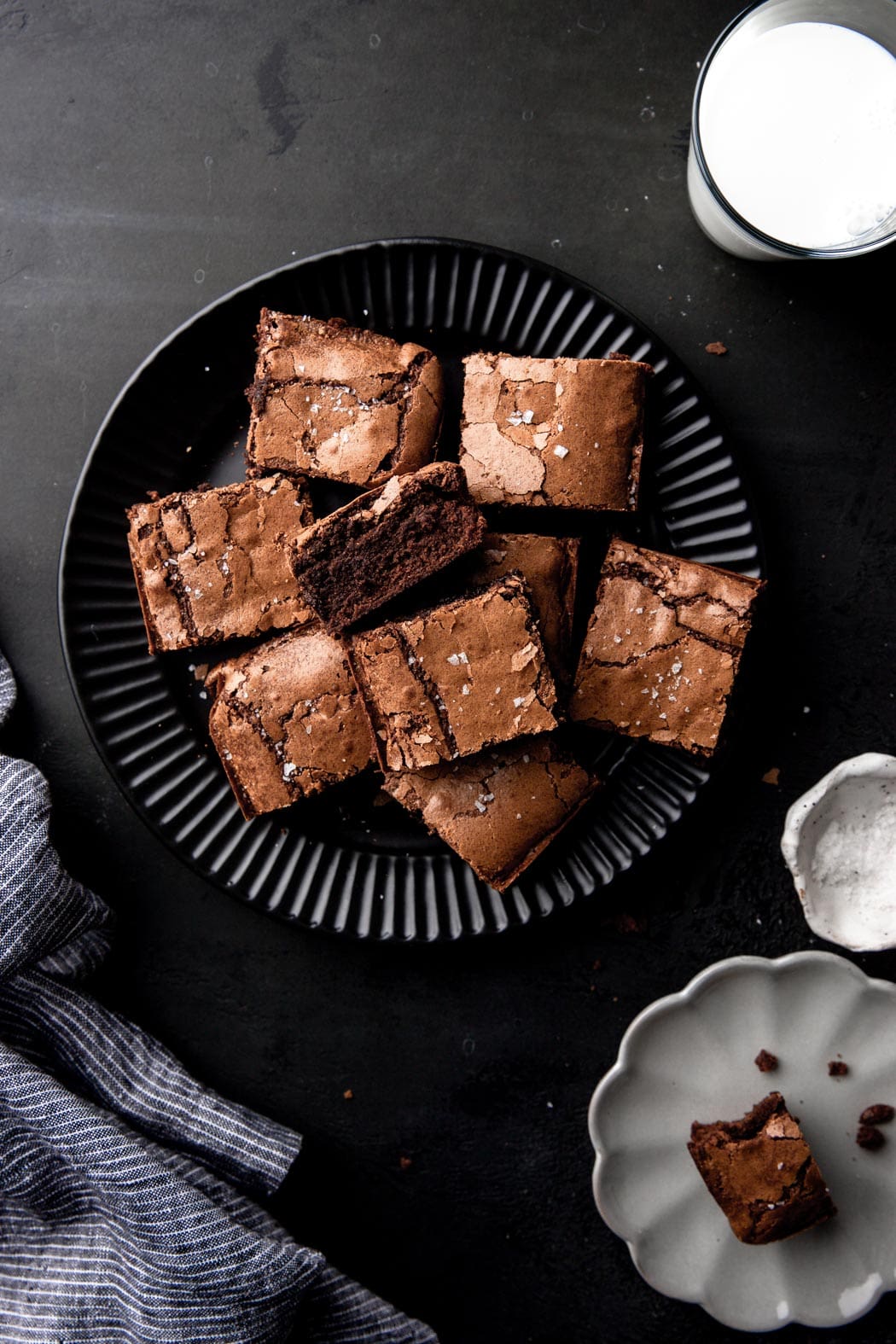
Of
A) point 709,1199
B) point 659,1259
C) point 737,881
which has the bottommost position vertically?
point 659,1259

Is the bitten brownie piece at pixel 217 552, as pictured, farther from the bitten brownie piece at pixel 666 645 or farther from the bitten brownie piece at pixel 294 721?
the bitten brownie piece at pixel 666 645

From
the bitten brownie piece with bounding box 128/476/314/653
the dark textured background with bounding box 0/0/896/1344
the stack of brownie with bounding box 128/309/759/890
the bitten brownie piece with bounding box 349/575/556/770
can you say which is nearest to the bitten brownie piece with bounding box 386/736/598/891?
the stack of brownie with bounding box 128/309/759/890

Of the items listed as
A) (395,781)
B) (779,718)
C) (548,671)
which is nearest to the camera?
(548,671)

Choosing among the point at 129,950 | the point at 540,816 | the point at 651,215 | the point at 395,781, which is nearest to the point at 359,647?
the point at 395,781

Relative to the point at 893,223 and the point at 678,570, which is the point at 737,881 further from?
the point at 893,223

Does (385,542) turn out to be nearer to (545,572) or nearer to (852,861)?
(545,572)

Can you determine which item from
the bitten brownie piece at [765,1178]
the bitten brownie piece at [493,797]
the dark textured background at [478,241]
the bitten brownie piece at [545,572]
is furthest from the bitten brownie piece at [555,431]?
the bitten brownie piece at [765,1178]
